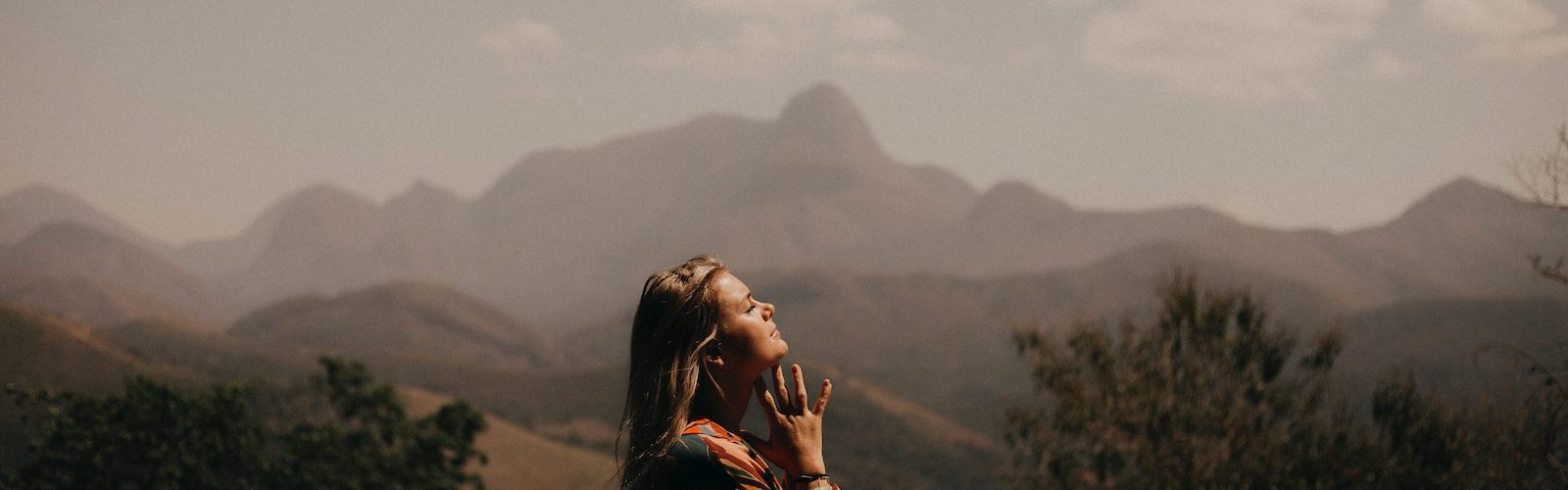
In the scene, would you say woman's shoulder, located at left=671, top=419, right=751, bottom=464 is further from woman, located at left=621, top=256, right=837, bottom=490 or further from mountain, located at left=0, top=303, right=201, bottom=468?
mountain, located at left=0, top=303, right=201, bottom=468

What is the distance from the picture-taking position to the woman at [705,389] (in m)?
3.57

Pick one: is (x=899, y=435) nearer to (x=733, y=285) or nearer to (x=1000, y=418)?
(x=1000, y=418)

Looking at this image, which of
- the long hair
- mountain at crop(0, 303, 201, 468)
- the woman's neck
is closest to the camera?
the long hair

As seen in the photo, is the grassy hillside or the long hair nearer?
the long hair

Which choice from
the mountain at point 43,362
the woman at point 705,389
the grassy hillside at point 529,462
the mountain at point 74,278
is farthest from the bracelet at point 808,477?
the grassy hillside at point 529,462

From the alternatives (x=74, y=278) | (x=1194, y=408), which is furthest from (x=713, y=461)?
(x=74, y=278)

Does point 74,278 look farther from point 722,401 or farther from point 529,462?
point 722,401

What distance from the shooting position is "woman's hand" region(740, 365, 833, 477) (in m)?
3.66

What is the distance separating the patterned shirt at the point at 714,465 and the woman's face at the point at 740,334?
276 mm

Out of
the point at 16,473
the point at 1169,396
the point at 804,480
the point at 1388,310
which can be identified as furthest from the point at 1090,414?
the point at 1388,310

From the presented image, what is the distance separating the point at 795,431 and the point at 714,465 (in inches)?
12.9

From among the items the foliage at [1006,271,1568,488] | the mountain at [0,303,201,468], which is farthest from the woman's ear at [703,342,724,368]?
the mountain at [0,303,201,468]

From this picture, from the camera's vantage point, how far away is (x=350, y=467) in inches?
1320

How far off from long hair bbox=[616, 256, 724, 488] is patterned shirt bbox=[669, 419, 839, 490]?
0.07 meters
